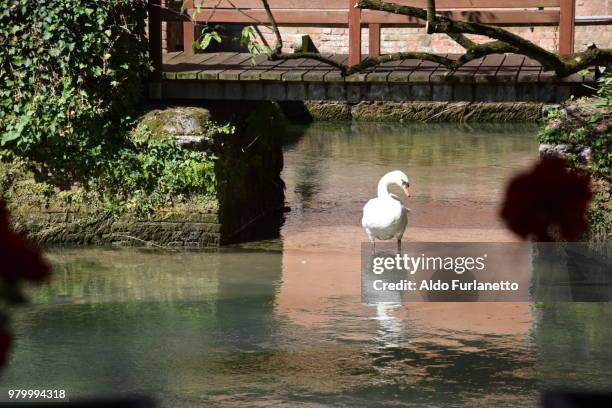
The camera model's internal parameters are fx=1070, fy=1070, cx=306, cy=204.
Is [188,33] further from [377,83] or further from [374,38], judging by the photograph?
[377,83]

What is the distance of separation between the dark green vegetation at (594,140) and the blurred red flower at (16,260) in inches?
404

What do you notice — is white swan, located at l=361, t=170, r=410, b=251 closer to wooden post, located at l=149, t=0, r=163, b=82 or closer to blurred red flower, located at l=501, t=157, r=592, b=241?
wooden post, located at l=149, t=0, r=163, b=82

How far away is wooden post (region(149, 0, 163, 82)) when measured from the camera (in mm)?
11938

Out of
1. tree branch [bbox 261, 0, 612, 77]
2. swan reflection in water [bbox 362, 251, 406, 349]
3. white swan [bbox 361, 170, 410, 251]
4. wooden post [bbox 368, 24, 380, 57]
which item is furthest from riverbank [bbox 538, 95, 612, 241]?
tree branch [bbox 261, 0, 612, 77]

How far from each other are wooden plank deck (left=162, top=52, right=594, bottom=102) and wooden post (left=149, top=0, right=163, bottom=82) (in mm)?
126

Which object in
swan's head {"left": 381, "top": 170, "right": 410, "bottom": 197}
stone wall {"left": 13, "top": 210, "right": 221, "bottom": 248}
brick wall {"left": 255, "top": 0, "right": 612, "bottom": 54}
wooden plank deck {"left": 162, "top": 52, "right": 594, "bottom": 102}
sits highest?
brick wall {"left": 255, "top": 0, "right": 612, "bottom": 54}

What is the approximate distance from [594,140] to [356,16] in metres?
2.90

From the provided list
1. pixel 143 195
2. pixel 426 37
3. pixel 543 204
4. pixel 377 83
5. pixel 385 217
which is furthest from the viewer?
pixel 426 37

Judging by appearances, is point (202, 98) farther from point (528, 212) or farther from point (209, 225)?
point (528, 212)

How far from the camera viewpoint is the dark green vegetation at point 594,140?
11.0 m

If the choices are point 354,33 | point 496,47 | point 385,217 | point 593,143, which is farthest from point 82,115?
point 593,143

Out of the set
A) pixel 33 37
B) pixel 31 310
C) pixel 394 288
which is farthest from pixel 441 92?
pixel 31 310

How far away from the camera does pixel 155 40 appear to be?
1202 centimetres

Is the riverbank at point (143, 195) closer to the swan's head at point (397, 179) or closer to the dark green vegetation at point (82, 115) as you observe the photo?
the dark green vegetation at point (82, 115)
